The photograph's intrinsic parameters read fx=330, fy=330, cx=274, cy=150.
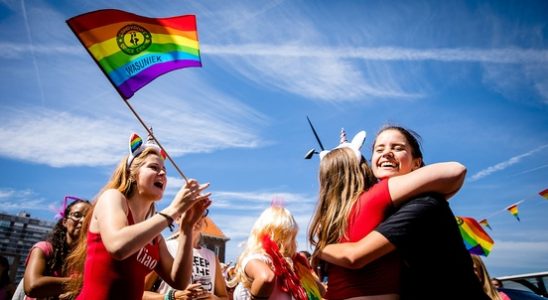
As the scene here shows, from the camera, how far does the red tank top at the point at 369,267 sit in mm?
1546

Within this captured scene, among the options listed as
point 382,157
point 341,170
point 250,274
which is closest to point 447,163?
point 382,157

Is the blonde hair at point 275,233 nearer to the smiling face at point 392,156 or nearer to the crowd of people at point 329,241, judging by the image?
the crowd of people at point 329,241

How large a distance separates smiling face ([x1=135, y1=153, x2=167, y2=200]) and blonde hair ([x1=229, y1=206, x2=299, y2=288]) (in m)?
1.27

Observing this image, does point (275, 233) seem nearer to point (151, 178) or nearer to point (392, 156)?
point (151, 178)

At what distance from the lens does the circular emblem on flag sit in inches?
100

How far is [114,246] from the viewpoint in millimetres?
1782

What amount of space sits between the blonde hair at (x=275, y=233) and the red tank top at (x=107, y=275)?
55.4 inches

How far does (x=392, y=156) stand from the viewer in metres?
2.00

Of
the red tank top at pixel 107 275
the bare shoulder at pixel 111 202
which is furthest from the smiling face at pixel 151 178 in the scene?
the red tank top at pixel 107 275

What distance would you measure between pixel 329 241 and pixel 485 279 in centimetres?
311

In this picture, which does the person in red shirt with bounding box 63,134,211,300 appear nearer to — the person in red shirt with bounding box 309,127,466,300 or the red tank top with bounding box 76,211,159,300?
the red tank top with bounding box 76,211,159,300

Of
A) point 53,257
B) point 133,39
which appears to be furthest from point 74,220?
point 133,39

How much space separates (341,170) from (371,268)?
0.64m

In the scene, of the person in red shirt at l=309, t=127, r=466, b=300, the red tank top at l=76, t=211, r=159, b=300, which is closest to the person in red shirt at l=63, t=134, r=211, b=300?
the red tank top at l=76, t=211, r=159, b=300
